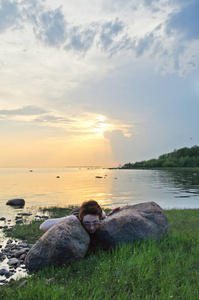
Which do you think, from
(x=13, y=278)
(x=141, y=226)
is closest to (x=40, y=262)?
(x=13, y=278)

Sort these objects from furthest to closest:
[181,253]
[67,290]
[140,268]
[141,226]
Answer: [141,226] → [181,253] → [140,268] → [67,290]

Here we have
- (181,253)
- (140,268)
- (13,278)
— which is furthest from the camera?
(181,253)

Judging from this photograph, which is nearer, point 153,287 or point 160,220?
point 153,287

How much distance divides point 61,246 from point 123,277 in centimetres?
197

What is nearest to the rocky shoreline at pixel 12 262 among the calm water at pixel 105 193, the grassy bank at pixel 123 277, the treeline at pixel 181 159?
the grassy bank at pixel 123 277

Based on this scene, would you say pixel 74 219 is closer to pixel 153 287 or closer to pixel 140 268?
pixel 140 268

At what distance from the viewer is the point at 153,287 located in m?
5.16

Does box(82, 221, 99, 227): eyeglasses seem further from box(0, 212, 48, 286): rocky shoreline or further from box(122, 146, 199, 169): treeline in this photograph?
box(122, 146, 199, 169): treeline

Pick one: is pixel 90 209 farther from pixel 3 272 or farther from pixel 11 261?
pixel 11 261

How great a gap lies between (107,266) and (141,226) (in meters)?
2.27

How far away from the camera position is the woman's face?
732 centimetres

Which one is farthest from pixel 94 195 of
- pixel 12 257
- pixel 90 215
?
pixel 90 215

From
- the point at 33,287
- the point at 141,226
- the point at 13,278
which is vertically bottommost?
the point at 13,278

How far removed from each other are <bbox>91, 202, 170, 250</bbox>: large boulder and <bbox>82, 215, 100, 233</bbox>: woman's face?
0.59ft
